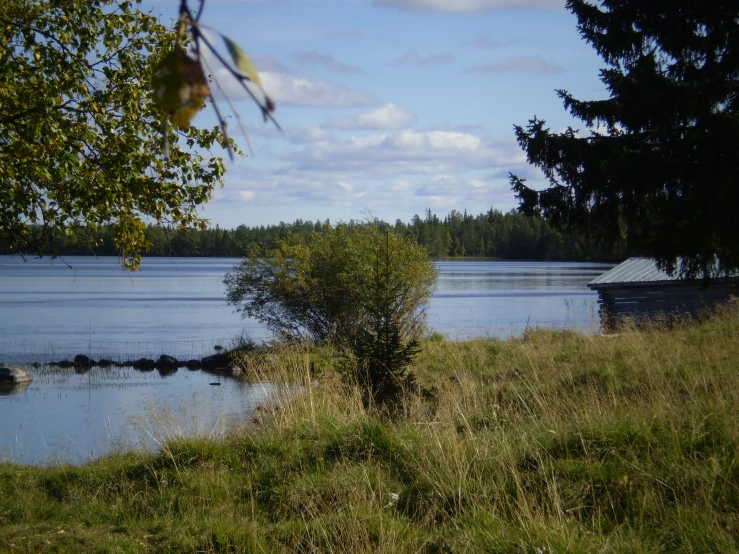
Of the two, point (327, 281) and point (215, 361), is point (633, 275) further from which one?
point (215, 361)

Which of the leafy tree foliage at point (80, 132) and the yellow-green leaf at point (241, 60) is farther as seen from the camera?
the leafy tree foliage at point (80, 132)

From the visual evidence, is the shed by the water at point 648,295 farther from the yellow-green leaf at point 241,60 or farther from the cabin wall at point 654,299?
the yellow-green leaf at point 241,60

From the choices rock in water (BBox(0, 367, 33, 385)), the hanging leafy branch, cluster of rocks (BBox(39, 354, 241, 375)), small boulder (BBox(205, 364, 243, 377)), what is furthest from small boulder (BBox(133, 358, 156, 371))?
the hanging leafy branch

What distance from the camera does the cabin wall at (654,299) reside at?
69.1 feet

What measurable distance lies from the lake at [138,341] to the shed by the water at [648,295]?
1.19 metres

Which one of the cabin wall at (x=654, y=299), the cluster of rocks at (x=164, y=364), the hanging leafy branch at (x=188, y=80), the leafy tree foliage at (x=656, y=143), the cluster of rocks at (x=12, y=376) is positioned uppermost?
the leafy tree foliage at (x=656, y=143)

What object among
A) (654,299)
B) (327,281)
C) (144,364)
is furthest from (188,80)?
(144,364)

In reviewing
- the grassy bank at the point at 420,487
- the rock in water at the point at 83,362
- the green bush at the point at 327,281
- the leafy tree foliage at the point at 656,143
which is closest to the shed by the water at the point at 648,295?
the green bush at the point at 327,281

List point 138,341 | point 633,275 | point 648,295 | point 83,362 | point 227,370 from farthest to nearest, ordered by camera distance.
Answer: point 138,341 → point 83,362 → point 227,370 → point 633,275 → point 648,295

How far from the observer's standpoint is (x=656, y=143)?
11.7m

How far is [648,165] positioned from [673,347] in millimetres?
2890

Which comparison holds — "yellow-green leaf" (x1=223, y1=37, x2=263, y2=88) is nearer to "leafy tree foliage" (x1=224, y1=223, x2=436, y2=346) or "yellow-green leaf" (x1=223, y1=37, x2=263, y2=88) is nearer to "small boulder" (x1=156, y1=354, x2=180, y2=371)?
"leafy tree foliage" (x1=224, y1=223, x2=436, y2=346)

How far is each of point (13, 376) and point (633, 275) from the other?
741 inches

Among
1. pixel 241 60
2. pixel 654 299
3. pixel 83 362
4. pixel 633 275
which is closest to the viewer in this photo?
pixel 241 60
